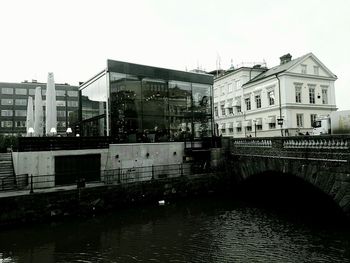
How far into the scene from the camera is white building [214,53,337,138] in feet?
126

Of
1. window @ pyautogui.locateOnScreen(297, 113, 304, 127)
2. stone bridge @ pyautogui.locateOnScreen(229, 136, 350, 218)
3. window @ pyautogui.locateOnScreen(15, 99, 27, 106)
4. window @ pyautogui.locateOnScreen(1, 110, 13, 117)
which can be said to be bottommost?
stone bridge @ pyautogui.locateOnScreen(229, 136, 350, 218)

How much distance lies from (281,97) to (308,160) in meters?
26.5

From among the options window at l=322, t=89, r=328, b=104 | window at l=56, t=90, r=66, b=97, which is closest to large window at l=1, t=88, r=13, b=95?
window at l=56, t=90, r=66, b=97

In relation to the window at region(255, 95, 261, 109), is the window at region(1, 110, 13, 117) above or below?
above

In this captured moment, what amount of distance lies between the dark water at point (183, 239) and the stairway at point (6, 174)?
13.1ft

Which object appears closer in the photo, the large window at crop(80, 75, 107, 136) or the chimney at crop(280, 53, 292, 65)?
the large window at crop(80, 75, 107, 136)

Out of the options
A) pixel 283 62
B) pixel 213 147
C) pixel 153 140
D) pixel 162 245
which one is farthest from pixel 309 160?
pixel 283 62

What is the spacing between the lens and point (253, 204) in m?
18.1

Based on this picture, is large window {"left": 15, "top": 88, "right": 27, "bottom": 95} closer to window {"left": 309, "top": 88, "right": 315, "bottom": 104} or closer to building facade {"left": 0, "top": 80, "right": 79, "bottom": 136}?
building facade {"left": 0, "top": 80, "right": 79, "bottom": 136}

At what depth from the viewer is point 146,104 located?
2345 centimetres

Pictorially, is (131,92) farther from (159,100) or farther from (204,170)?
(204,170)

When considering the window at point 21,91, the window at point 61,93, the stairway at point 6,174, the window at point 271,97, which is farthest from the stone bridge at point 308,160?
the window at point 21,91

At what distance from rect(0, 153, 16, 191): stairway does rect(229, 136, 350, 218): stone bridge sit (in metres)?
15.3

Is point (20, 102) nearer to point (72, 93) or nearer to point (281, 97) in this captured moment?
point (72, 93)
